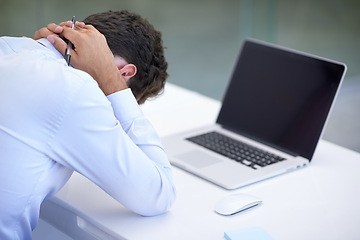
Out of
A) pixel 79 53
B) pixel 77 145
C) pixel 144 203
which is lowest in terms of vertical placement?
pixel 144 203

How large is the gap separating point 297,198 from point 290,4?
2.02 metres

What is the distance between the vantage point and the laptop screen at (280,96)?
5.75 ft

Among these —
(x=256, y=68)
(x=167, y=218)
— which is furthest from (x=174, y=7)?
(x=167, y=218)

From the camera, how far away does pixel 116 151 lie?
125cm

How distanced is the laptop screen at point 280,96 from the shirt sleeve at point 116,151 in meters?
0.56

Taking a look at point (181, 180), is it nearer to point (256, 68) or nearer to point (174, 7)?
point (256, 68)

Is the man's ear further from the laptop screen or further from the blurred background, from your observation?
the blurred background

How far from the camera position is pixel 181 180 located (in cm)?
161

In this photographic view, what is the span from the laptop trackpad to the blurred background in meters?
1.65

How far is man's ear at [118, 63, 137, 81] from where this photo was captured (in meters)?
1.46

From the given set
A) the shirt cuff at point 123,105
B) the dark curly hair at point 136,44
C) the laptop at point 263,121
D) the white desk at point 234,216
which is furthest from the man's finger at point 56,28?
the laptop at point 263,121

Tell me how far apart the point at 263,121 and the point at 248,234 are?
0.66m

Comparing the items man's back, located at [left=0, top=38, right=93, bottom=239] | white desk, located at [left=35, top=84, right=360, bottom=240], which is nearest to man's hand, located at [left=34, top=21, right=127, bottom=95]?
man's back, located at [left=0, top=38, right=93, bottom=239]

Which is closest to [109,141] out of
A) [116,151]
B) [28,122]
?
[116,151]
